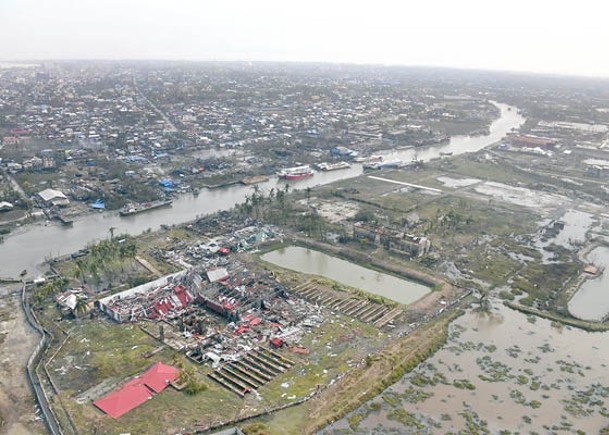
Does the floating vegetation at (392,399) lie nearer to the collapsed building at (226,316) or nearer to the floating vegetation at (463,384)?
the floating vegetation at (463,384)

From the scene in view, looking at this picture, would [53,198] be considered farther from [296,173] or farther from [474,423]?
[474,423]

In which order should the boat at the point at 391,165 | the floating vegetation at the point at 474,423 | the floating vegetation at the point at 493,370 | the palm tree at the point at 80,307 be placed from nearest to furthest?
the floating vegetation at the point at 474,423 → the floating vegetation at the point at 493,370 → the palm tree at the point at 80,307 → the boat at the point at 391,165

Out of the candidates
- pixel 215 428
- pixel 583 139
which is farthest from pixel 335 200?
pixel 583 139

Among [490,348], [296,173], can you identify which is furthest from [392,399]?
[296,173]

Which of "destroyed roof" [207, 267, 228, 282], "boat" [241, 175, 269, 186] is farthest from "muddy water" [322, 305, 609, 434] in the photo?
"boat" [241, 175, 269, 186]

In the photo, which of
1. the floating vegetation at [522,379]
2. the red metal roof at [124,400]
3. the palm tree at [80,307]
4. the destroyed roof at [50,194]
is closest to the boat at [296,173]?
the destroyed roof at [50,194]

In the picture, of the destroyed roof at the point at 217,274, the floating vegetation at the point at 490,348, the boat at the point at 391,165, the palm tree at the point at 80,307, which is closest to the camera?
the floating vegetation at the point at 490,348

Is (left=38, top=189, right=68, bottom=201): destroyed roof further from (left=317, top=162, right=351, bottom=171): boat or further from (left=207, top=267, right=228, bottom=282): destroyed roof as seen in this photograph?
(left=317, top=162, right=351, bottom=171): boat

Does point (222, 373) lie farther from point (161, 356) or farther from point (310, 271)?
point (310, 271)
